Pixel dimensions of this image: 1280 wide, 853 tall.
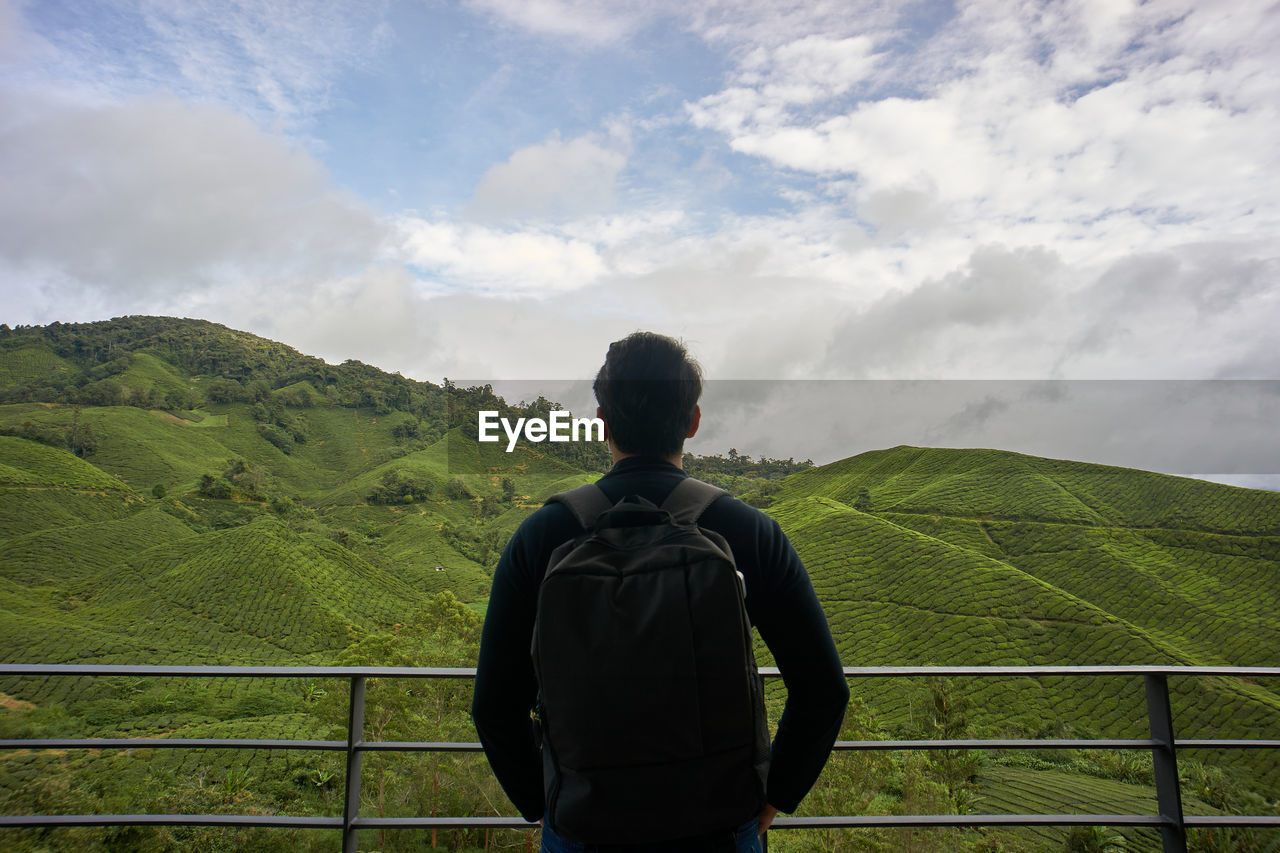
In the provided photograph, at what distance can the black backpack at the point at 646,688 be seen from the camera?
106 centimetres

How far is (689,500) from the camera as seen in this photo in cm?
120

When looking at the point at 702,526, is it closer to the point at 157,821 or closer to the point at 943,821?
the point at 943,821

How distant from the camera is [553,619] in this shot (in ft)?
3.55

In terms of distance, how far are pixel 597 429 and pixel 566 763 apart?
1.82ft

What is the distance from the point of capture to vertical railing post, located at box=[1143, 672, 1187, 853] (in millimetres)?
2045

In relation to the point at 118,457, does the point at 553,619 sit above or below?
below

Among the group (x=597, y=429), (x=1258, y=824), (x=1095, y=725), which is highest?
(x=597, y=429)

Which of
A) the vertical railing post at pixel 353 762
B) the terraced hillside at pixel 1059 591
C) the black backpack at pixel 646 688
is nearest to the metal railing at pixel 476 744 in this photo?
the vertical railing post at pixel 353 762

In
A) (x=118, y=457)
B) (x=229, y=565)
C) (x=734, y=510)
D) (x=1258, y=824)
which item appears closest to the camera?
(x=734, y=510)

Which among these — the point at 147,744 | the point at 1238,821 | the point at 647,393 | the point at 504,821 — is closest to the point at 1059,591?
the point at 1238,821

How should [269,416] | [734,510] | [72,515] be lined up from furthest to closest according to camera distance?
[269,416] → [72,515] → [734,510]

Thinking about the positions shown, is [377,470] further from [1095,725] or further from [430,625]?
[1095,725]

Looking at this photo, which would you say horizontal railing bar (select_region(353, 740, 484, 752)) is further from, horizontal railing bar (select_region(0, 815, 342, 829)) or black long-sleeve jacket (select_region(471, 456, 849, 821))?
black long-sleeve jacket (select_region(471, 456, 849, 821))

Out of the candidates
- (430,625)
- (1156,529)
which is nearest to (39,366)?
(430,625)
